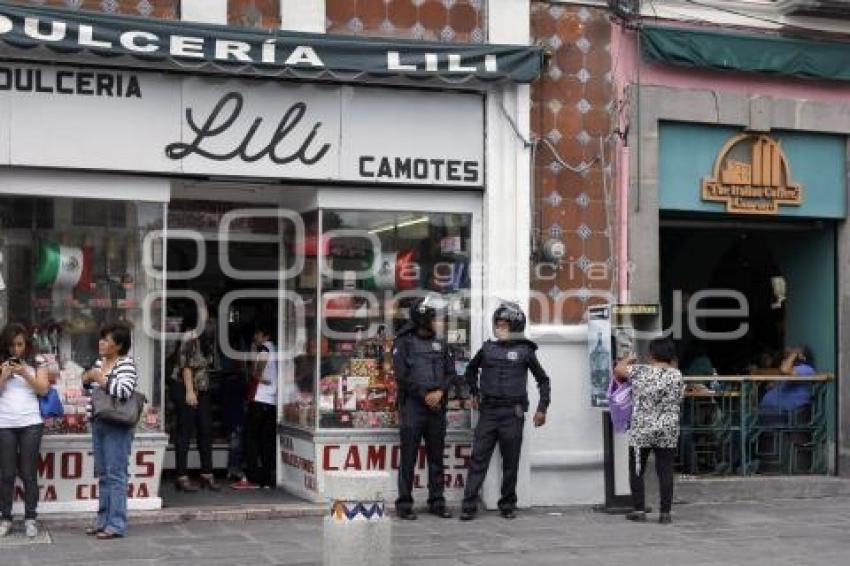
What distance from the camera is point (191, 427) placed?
1137cm

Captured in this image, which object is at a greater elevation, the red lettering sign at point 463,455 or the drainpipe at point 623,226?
the drainpipe at point 623,226

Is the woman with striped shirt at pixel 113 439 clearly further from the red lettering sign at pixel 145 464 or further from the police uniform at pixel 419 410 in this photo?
the police uniform at pixel 419 410

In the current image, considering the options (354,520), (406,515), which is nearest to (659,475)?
(406,515)

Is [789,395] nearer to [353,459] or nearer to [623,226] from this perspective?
[623,226]

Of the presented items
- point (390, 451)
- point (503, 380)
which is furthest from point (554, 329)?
point (390, 451)

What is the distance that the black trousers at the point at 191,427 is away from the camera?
37.1ft

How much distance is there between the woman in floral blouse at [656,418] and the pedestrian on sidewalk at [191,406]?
160 inches

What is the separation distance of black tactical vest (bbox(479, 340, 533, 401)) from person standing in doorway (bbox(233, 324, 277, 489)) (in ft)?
7.98

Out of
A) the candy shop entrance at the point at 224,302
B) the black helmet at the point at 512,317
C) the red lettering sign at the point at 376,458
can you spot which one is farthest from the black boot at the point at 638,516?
the candy shop entrance at the point at 224,302

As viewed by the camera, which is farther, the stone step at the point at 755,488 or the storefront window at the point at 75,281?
the stone step at the point at 755,488

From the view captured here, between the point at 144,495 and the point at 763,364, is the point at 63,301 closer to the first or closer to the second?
the point at 144,495

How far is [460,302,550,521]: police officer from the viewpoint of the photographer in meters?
10.4

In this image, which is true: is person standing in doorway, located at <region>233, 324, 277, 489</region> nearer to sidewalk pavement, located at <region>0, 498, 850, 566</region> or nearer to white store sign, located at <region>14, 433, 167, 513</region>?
sidewalk pavement, located at <region>0, 498, 850, 566</region>

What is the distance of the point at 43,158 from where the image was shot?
9797mm
